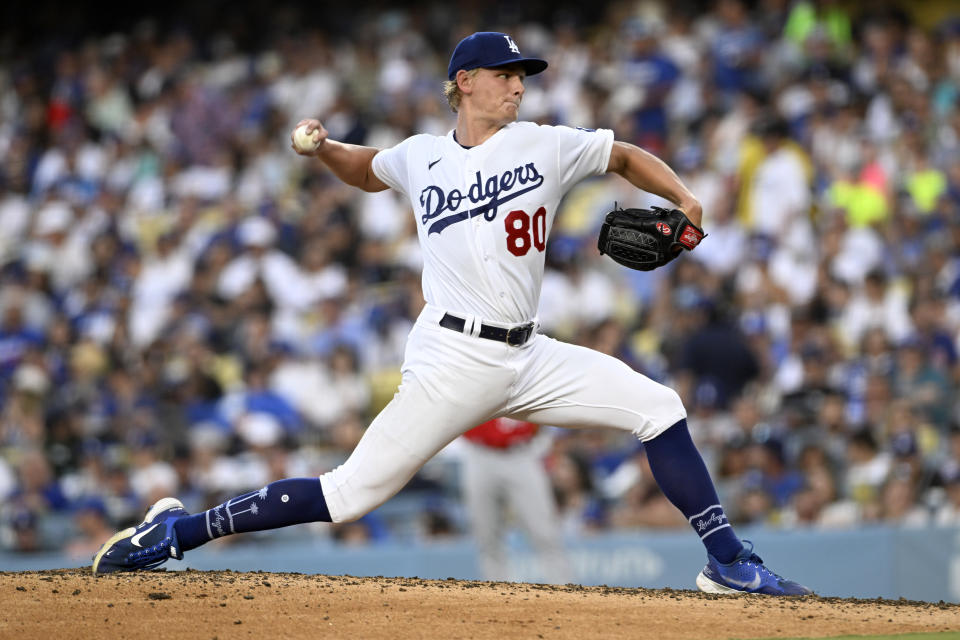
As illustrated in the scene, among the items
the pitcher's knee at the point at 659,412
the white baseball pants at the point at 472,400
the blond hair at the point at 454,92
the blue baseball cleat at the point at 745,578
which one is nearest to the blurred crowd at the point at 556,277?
the blue baseball cleat at the point at 745,578

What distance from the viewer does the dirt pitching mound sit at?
4.14 meters

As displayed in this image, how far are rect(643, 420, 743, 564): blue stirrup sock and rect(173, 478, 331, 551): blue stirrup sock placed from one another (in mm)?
1170

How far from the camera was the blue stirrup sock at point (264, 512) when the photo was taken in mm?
4566

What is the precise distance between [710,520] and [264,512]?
5.11 feet

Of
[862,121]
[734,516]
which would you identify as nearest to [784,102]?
[862,121]

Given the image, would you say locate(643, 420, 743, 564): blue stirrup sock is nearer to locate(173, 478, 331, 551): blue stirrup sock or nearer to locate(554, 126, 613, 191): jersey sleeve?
locate(554, 126, 613, 191): jersey sleeve

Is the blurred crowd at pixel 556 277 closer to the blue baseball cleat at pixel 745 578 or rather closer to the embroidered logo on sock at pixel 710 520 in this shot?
the blue baseball cleat at pixel 745 578

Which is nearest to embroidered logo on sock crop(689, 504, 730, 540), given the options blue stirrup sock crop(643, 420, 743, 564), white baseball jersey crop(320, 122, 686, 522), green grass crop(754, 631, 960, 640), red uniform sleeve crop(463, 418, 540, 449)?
blue stirrup sock crop(643, 420, 743, 564)

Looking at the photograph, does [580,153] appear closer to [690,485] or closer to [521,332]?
[521,332]

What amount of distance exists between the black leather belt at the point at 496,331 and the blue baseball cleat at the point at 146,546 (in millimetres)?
1278

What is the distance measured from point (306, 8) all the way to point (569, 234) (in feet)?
19.9

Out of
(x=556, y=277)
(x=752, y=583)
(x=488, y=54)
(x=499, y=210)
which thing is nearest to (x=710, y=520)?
(x=752, y=583)

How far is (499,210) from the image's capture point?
4418 millimetres

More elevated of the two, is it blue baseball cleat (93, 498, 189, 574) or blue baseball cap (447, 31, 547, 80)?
blue baseball cap (447, 31, 547, 80)
